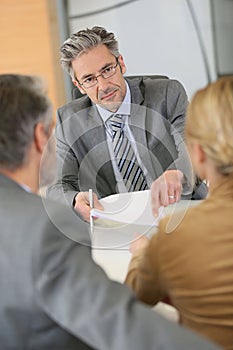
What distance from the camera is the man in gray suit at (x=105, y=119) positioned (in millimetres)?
1712

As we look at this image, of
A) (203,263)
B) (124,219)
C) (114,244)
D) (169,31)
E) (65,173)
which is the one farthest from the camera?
(169,31)

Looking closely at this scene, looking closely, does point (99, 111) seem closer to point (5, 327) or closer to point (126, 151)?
point (126, 151)

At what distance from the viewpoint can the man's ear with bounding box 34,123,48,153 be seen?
3.02 ft

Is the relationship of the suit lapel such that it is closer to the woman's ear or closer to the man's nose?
the man's nose

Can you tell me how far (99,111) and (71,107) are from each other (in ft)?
0.36

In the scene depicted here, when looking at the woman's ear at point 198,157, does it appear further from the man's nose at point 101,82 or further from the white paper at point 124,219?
the man's nose at point 101,82

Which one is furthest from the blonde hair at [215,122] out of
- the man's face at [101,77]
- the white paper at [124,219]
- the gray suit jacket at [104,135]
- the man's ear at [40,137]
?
the man's face at [101,77]

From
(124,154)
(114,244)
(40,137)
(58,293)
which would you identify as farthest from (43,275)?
(124,154)

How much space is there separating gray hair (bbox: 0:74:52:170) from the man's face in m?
0.82

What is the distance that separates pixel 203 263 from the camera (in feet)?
2.95

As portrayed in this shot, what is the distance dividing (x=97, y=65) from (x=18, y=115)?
2.87 feet

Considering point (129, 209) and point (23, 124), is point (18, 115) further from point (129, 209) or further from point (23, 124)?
point (129, 209)

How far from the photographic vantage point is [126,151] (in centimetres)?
176

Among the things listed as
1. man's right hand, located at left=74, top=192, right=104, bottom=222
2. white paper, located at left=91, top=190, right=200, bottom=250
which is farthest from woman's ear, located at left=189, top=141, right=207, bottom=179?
man's right hand, located at left=74, top=192, right=104, bottom=222
